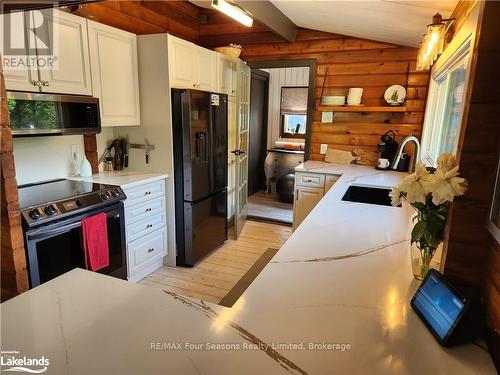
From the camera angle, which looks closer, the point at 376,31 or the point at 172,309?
the point at 172,309

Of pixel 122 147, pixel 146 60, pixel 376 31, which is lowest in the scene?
pixel 122 147

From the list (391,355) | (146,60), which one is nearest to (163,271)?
(146,60)

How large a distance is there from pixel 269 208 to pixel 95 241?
10.7ft

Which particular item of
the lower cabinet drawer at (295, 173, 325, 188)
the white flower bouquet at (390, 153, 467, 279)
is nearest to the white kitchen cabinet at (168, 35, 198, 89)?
the lower cabinet drawer at (295, 173, 325, 188)

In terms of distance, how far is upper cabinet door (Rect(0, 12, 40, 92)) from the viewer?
6.34ft

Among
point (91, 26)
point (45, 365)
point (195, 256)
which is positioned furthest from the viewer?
point (195, 256)

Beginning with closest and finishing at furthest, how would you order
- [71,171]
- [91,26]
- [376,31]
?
[91,26] → [71,171] → [376,31]

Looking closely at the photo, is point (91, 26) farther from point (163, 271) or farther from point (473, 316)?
point (473, 316)

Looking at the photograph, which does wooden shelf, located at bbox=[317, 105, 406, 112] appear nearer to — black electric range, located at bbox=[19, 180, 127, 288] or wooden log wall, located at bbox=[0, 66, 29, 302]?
black electric range, located at bbox=[19, 180, 127, 288]

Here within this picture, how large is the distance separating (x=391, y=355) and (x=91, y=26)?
279 centimetres

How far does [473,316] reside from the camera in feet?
2.73

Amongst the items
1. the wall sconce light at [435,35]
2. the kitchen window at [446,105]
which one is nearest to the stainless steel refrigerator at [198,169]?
the wall sconce light at [435,35]

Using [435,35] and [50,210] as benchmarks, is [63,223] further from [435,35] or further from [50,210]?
[435,35]

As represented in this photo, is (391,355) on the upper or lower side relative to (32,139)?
lower
